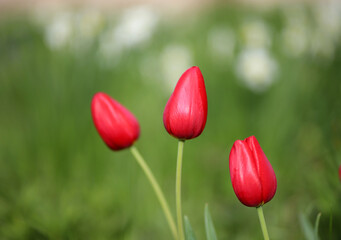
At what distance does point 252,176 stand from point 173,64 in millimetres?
1193

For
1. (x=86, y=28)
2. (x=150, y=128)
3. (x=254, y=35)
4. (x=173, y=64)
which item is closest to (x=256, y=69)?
(x=254, y=35)

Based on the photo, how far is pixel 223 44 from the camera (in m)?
1.97

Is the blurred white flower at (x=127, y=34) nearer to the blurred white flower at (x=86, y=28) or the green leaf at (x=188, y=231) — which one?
the blurred white flower at (x=86, y=28)

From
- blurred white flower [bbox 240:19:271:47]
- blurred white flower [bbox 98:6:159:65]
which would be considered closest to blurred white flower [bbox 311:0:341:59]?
blurred white flower [bbox 240:19:271:47]

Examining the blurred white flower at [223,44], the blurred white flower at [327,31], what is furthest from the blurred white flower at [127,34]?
the blurred white flower at [327,31]

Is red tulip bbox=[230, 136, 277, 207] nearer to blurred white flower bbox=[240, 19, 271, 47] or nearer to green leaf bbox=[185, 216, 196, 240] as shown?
green leaf bbox=[185, 216, 196, 240]

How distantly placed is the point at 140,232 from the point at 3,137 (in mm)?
684

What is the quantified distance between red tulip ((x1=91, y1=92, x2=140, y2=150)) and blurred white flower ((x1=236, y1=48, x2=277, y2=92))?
3.34 feet

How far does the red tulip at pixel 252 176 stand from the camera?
0.48 metres

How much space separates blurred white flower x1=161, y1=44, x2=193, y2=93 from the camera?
1596 mm

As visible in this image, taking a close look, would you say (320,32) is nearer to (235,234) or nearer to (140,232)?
(235,234)

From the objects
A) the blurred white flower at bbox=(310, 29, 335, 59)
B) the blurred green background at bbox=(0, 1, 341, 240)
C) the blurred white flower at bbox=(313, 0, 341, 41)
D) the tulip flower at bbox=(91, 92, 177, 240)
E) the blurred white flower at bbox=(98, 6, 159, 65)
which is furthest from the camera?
the blurred white flower at bbox=(98, 6, 159, 65)

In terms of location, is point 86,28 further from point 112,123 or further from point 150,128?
point 112,123

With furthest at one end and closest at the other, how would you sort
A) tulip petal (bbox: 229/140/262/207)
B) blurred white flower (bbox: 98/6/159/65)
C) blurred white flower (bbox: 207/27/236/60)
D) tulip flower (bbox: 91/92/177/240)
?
blurred white flower (bbox: 207/27/236/60) → blurred white flower (bbox: 98/6/159/65) → tulip flower (bbox: 91/92/177/240) → tulip petal (bbox: 229/140/262/207)
